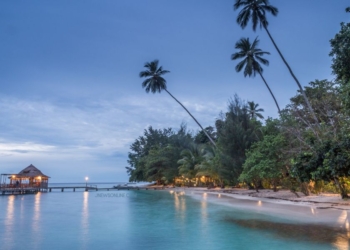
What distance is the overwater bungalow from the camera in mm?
33188

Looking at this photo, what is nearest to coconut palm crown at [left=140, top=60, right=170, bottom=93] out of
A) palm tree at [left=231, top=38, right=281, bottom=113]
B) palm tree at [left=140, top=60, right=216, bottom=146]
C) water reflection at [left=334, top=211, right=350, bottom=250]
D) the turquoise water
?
palm tree at [left=140, top=60, right=216, bottom=146]

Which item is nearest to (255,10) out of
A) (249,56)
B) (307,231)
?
(249,56)

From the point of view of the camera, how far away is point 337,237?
7.84 m

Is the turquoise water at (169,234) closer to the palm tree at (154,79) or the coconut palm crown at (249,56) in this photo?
the coconut palm crown at (249,56)

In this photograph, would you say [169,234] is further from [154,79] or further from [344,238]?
[154,79]

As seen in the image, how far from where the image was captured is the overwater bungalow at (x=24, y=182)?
1307 inches

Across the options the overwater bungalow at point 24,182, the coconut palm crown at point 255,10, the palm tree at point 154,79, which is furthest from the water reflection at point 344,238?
the overwater bungalow at point 24,182

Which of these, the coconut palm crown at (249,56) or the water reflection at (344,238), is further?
the coconut palm crown at (249,56)

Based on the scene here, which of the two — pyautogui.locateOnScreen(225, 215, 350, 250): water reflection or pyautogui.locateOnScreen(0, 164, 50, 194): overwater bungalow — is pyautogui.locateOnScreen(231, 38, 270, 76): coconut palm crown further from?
pyautogui.locateOnScreen(0, 164, 50, 194): overwater bungalow

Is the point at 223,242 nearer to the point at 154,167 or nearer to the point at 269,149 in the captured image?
the point at 269,149

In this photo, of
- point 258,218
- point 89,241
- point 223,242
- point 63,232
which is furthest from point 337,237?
point 63,232

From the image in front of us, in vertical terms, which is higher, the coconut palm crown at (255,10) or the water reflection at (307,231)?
the coconut palm crown at (255,10)

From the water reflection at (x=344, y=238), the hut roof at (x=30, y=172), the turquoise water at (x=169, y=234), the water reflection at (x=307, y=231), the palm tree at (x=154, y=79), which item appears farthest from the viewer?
the hut roof at (x=30, y=172)

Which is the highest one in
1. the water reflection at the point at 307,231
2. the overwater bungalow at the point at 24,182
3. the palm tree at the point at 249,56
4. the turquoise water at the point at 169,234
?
the palm tree at the point at 249,56
